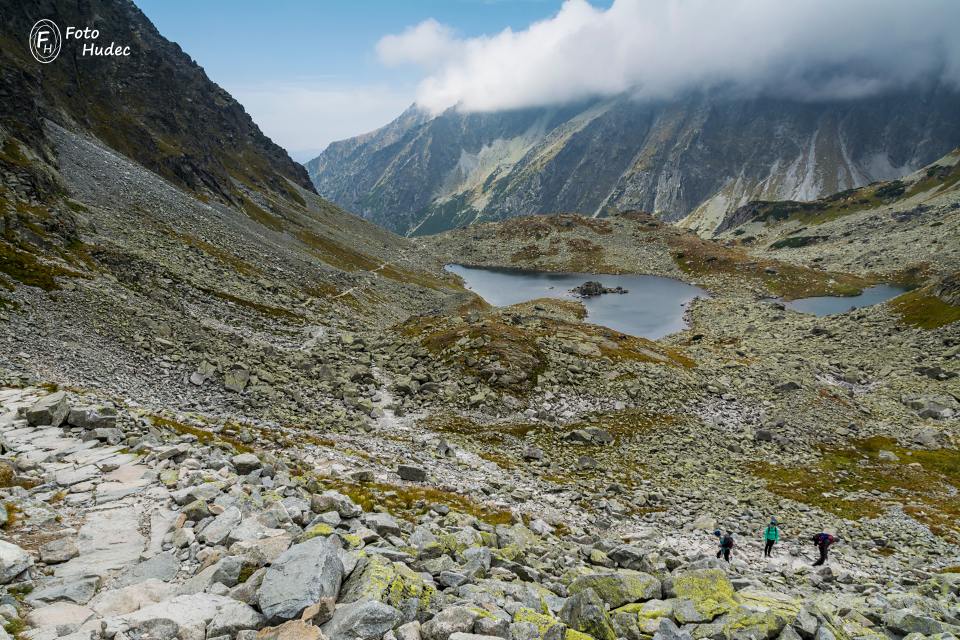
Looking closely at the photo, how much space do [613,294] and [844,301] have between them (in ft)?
185

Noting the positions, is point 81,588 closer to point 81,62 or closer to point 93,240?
point 93,240

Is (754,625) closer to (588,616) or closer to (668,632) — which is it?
(668,632)

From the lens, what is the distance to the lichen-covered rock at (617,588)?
1219 cm

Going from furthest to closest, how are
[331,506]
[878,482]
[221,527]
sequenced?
[878,482], [331,506], [221,527]

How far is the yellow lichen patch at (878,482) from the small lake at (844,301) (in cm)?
8576

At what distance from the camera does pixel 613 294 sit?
14100cm

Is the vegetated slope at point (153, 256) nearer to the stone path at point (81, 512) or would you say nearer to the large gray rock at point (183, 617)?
the stone path at point (81, 512)

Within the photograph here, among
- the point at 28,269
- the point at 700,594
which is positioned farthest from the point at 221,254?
the point at 700,594

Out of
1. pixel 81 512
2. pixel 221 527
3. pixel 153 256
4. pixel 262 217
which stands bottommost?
pixel 81 512

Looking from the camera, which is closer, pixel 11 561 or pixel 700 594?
pixel 11 561

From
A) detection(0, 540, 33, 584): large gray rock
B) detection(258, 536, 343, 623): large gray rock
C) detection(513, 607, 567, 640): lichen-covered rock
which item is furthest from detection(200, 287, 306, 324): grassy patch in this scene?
detection(513, 607, 567, 640): lichen-covered rock

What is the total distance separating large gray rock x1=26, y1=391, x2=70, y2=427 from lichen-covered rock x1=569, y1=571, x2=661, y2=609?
18776 millimetres

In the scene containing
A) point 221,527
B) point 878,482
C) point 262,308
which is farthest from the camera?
point 262,308

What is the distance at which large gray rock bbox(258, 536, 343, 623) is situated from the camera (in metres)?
8.55
